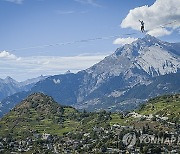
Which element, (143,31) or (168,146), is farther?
(168,146)

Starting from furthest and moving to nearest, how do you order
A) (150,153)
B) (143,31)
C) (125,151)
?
(125,151) → (150,153) → (143,31)

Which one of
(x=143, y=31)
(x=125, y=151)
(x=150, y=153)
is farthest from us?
(x=125, y=151)

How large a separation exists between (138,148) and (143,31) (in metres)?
137

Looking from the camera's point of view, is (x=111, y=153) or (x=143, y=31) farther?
(x=111, y=153)

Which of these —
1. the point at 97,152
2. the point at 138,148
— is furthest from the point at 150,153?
the point at 97,152

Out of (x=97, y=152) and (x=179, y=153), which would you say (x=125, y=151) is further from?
(x=179, y=153)

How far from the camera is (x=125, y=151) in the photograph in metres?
196

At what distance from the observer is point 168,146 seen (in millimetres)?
198875

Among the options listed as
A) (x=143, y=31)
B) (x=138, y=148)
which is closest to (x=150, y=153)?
(x=138, y=148)

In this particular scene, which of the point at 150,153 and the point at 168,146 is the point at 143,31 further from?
the point at 168,146

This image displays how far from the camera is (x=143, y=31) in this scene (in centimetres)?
7019

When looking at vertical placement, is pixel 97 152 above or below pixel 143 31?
below

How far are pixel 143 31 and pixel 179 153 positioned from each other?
12777cm

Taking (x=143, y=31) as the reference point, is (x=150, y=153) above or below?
below
